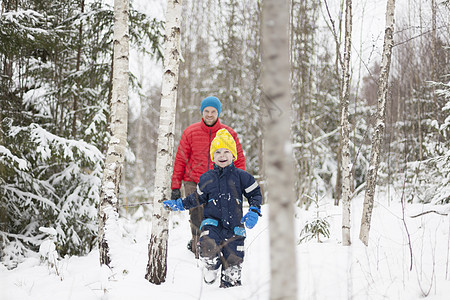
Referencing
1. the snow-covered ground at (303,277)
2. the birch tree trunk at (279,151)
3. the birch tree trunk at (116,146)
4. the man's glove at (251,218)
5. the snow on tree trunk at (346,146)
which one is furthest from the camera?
the snow on tree trunk at (346,146)

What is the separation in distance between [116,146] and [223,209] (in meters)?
1.38

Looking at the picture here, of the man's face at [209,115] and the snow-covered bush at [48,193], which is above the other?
the man's face at [209,115]

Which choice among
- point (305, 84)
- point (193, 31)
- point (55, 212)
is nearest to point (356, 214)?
point (305, 84)

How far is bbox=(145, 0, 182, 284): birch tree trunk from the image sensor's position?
3.15 metres

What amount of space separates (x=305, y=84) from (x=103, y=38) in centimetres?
472

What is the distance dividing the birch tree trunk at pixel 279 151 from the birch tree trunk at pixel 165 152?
7.67ft

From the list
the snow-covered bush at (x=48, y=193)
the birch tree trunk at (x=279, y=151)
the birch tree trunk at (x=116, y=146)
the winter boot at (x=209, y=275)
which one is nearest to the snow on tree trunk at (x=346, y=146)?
the winter boot at (x=209, y=275)

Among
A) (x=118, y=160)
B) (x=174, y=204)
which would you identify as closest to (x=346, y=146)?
(x=174, y=204)

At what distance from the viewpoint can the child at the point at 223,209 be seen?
9.77ft

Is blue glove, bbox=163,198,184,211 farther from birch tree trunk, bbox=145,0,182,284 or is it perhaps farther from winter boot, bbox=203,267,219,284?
winter boot, bbox=203,267,219,284

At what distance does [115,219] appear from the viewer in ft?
10.8

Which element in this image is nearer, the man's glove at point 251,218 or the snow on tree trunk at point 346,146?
the man's glove at point 251,218

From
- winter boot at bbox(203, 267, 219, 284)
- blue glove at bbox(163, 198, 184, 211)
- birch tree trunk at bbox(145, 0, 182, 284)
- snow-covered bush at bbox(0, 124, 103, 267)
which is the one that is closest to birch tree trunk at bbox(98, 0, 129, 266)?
birch tree trunk at bbox(145, 0, 182, 284)

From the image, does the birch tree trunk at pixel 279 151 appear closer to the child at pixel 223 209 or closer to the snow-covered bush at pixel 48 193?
the child at pixel 223 209
